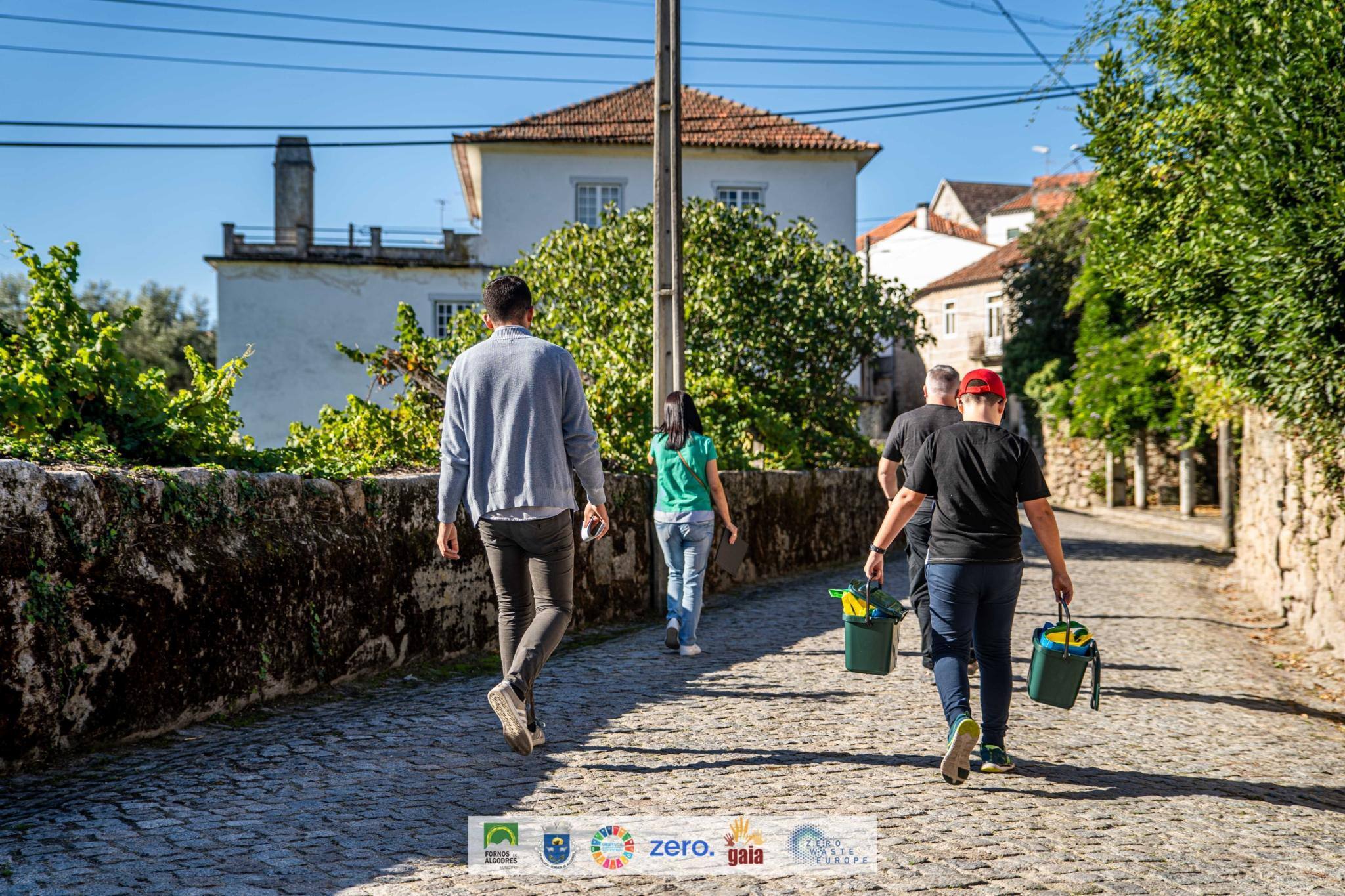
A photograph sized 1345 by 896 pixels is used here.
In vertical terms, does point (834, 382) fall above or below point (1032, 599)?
above

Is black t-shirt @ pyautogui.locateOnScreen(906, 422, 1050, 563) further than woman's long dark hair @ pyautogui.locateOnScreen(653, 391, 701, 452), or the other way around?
woman's long dark hair @ pyautogui.locateOnScreen(653, 391, 701, 452)

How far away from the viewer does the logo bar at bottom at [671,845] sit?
394cm

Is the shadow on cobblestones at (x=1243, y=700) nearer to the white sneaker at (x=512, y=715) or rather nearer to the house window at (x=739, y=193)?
the white sneaker at (x=512, y=715)

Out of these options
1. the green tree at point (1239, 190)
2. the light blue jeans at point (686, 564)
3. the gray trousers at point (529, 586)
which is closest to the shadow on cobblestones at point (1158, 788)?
the gray trousers at point (529, 586)

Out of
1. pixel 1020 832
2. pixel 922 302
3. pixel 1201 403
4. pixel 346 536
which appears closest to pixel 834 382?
pixel 1201 403

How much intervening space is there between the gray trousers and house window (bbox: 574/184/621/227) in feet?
95.2

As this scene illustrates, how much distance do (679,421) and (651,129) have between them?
88.0 ft

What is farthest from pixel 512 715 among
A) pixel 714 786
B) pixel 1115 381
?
pixel 1115 381

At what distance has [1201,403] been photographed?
1762 cm

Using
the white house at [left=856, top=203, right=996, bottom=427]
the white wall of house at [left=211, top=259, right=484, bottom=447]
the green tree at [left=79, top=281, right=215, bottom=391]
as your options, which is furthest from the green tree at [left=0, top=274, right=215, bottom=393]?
the white house at [left=856, top=203, right=996, bottom=427]

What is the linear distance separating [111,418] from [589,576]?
13.7 ft

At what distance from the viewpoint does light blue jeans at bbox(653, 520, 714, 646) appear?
8.22 metres

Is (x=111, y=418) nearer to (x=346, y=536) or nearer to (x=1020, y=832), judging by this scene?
(x=346, y=536)

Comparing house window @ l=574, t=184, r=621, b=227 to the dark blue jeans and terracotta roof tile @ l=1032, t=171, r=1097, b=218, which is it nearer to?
terracotta roof tile @ l=1032, t=171, r=1097, b=218
